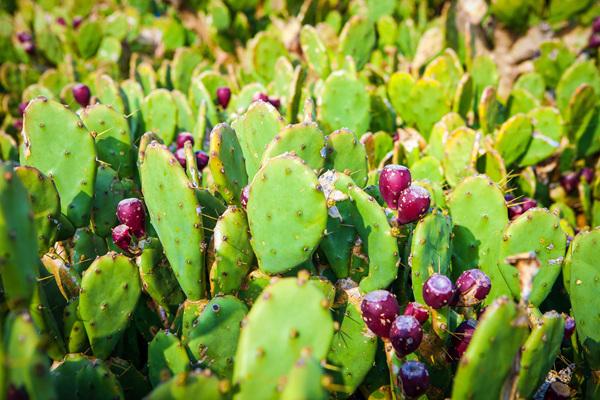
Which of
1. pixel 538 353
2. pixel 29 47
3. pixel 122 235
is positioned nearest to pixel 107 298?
pixel 122 235

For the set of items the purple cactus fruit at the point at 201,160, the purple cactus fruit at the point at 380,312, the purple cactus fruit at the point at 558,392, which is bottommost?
the purple cactus fruit at the point at 558,392

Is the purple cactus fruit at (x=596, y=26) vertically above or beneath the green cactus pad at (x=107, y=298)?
beneath

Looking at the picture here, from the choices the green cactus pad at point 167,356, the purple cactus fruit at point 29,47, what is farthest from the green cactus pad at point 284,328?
the purple cactus fruit at point 29,47

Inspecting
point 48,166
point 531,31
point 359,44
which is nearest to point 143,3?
point 359,44

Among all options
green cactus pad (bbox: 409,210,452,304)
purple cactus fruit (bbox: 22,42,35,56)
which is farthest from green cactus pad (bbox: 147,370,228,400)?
purple cactus fruit (bbox: 22,42,35,56)

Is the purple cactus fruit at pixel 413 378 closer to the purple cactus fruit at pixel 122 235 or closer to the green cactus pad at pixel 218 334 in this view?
the green cactus pad at pixel 218 334

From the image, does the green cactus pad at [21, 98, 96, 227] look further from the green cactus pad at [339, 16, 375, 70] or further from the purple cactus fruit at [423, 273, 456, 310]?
the green cactus pad at [339, 16, 375, 70]
